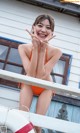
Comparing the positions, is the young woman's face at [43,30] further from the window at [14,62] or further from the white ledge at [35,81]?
the window at [14,62]

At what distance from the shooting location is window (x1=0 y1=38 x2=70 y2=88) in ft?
19.4

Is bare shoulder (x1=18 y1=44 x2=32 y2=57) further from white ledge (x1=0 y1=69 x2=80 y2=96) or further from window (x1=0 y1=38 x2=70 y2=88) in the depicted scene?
window (x1=0 y1=38 x2=70 y2=88)

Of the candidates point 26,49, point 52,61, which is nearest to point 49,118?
point 52,61

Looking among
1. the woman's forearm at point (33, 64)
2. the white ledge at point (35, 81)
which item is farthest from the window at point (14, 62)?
the white ledge at point (35, 81)

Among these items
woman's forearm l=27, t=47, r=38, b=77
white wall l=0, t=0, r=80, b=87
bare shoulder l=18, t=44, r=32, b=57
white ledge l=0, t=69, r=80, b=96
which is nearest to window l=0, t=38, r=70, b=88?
white wall l=0, t=0, r=80, b=87

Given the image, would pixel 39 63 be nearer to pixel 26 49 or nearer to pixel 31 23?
pixel 26 49

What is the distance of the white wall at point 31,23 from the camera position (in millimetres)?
6168

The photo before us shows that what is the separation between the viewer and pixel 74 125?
240cm

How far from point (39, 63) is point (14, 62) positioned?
3.41 m

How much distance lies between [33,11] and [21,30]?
2.14ft

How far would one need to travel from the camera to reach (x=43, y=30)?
9.14 ft

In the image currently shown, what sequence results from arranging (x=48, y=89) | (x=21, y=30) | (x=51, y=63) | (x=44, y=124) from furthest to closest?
(x=21, y=30) → (x=51, y=63) → (x=48, y=89) → (x=44, y=124)

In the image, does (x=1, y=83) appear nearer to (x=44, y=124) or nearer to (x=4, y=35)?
(x=4, y=35)

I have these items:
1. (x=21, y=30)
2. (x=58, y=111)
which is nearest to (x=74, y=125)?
(x=58, y=111)
